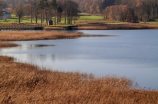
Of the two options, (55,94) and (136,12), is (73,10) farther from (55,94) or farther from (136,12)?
(55,94)

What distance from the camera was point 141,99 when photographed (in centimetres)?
→ 1010

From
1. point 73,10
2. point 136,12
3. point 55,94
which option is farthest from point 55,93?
A: point 136,12

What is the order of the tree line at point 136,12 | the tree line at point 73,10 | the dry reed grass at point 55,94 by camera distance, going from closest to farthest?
the dry reed grass at point 55,94
the tree line at point 73,10
the tree line at point 136,12

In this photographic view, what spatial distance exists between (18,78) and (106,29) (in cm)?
6343

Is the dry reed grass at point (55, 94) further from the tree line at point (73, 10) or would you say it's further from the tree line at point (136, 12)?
the tree line at point (136, 12)

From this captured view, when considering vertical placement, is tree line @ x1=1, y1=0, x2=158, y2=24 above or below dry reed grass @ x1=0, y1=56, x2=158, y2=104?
above

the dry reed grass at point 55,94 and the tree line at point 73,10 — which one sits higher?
the tree line at point 73,10

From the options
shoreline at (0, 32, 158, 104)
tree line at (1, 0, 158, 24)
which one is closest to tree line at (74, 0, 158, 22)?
tree line at (1, 0, 158, 24)

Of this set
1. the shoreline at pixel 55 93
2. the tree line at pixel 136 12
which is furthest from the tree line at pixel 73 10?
the shoreline at pixel 55 93

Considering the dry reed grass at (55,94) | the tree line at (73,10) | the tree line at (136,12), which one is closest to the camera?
the dry reed grass at (55,94)

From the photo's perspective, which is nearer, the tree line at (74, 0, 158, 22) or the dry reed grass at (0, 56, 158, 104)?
the dry reed grass at (0, 56, 158, 104)

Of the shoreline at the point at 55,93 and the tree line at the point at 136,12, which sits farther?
the tree line at the point at 136,12

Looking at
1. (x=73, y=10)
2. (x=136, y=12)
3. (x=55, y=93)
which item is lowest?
(x=55, y=93)

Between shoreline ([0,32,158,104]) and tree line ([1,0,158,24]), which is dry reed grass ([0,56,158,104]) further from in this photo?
tree line ([1,0,158,24])
